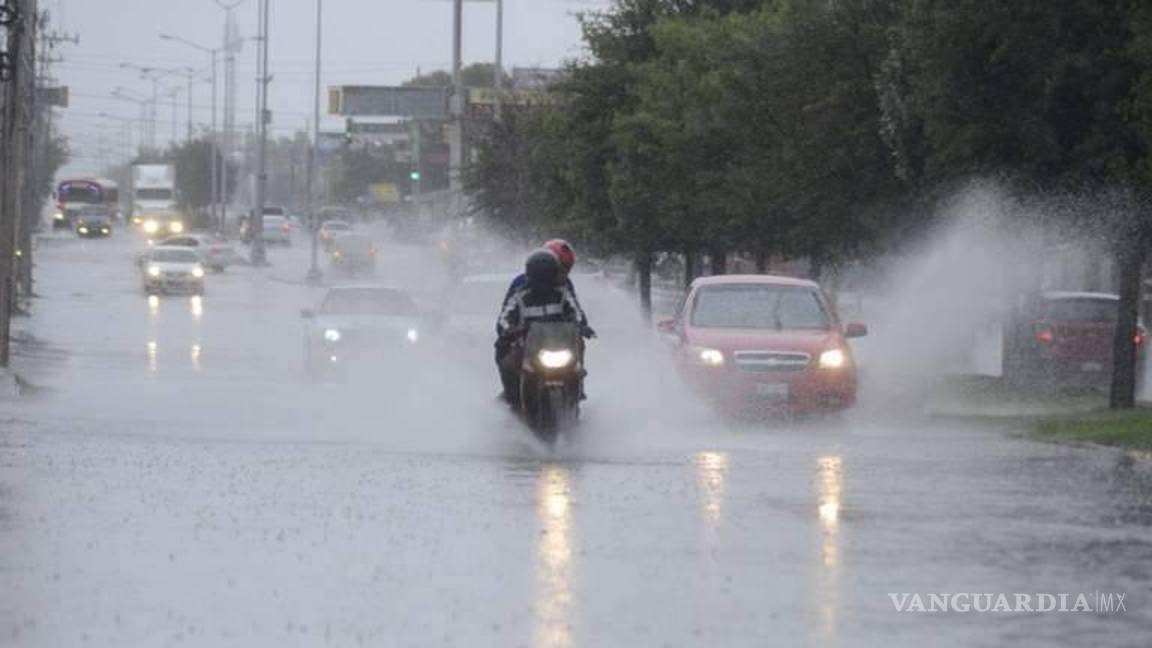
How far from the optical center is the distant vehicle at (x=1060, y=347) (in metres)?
34.0

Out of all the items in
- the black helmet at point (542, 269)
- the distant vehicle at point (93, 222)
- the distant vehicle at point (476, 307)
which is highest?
the black helmet at point (542, 269)

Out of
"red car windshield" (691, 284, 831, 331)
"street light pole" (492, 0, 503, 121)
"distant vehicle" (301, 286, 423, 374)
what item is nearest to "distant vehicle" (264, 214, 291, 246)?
"street light pole" (492, 0, 503, 121)

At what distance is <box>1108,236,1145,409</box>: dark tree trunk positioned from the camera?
2703cm

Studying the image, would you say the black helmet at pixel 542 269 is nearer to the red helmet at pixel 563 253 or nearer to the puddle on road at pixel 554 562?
the red helmet at pixel 563 253

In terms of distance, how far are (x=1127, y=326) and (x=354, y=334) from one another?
10.9 metres

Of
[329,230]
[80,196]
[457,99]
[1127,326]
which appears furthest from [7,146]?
[80,196]

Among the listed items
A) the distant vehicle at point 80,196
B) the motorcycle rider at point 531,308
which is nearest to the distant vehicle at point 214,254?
the distant vehicle at point 80,196

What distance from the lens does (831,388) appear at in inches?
965

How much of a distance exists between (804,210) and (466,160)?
43824 millimetres

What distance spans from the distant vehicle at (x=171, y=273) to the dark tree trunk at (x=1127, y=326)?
158ft

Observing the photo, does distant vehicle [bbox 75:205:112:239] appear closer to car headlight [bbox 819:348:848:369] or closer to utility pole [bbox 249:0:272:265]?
utility pole [bbox 249:0:272:265]

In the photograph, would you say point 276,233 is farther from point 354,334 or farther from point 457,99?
point 354,334

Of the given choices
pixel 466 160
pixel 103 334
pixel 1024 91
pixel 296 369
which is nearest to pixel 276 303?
pixel 466 160

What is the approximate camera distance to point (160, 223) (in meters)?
134
